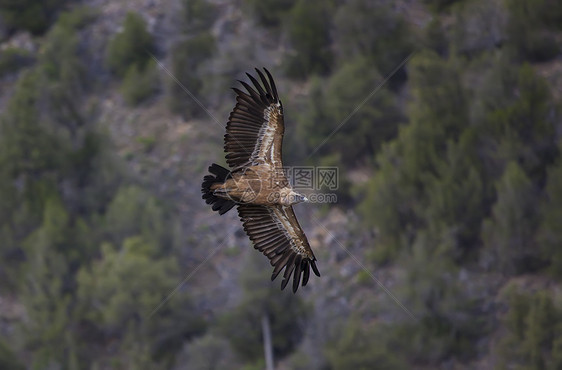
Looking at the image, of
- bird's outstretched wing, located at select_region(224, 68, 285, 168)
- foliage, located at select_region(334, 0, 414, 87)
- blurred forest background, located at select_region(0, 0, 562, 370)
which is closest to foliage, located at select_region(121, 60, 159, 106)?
blurred forest background, located at select_region(0, 0, 562, 370)

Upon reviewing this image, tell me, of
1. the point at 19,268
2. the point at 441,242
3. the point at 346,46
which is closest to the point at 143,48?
the point at 346,46

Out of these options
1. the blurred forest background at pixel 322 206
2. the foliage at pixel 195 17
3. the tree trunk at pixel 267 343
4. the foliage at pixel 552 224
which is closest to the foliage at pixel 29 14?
the blurred forest background at pixel 322 206

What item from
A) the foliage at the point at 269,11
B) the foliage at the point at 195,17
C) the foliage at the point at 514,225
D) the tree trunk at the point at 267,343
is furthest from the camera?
the foliage at the point at 269,11

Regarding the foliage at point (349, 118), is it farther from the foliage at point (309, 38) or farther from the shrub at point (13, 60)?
the shrub at point (13, 60)

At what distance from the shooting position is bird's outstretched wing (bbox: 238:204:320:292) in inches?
503

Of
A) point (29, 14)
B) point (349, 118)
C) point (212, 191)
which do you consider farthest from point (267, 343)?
point (29, 14)

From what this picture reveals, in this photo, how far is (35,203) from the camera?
3369cm

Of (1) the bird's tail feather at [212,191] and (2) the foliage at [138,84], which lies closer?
(1) the bird's tail feather at [212,191]

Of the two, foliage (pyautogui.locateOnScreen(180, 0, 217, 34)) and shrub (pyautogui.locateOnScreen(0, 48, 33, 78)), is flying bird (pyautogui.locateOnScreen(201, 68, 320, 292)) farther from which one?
shrub (pyautogui.locateOnScreen(0, 48, 33, 78))

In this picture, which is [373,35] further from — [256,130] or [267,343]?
[256,130]

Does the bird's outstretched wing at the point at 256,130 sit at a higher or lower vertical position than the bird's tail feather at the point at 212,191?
higher

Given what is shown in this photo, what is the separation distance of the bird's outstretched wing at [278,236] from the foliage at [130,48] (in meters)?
29.4

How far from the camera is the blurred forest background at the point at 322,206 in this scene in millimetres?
28859

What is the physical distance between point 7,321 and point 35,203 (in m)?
4.35
